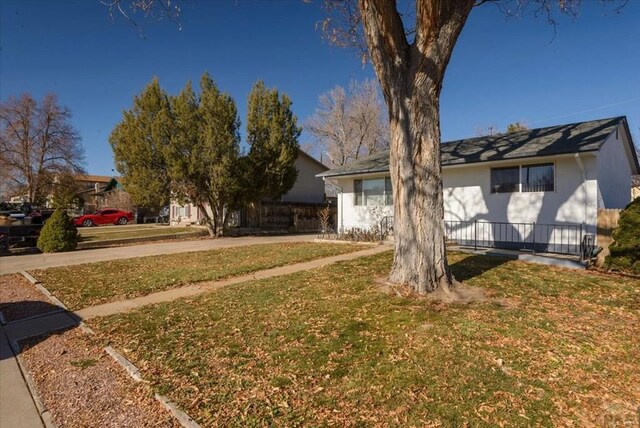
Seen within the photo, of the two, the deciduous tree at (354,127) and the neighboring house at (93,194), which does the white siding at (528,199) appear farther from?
the neighboring house at (93,194)

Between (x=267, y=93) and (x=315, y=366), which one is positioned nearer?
(x=315, y=366)

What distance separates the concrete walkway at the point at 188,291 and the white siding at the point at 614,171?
789cm

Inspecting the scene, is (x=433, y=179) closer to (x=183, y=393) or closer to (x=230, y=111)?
(x=183, y=393)

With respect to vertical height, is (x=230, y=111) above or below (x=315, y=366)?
above

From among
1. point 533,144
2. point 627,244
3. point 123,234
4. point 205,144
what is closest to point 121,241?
point 123,234

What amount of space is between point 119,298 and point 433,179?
6024mm

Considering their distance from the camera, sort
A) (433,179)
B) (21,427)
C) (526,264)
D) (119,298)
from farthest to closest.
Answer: (526,264) < (119,298) < (433,179) < (21,427)

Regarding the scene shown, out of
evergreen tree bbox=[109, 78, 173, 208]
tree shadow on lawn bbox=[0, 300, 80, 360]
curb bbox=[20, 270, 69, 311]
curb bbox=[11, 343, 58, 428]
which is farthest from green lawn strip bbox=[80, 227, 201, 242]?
curb bbox=[11, 343, 58, 428]

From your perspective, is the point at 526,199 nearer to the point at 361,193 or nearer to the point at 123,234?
the point at 361,193

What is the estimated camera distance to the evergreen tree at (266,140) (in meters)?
19.4

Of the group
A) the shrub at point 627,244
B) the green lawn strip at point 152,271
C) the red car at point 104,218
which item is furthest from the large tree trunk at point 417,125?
the red car at point 104,218

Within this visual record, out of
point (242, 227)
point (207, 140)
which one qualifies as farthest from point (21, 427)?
point (242, 227)

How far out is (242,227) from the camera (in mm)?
23422

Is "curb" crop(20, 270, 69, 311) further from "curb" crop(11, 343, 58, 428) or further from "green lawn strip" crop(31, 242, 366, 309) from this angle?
"curb" crop(11, 343, 58, 428)
